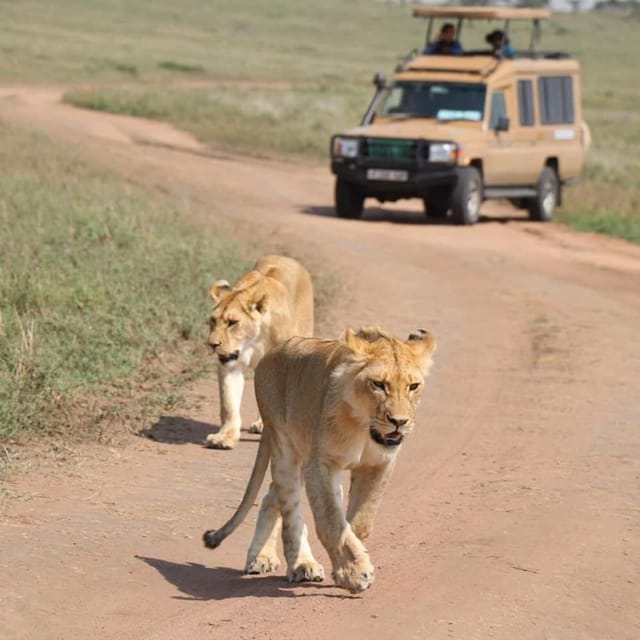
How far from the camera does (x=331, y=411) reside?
5305 millimetres

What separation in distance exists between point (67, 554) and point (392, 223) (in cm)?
1281

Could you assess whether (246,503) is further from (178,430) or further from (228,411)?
(178,430)

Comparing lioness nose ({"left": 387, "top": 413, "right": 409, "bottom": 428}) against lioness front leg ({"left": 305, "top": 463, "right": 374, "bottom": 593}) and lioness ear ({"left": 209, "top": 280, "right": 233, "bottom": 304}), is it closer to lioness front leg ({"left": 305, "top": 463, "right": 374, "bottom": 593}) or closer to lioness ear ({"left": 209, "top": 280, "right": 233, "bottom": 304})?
lioness front leg ({"left": 305, "top": 463, "right": 374, "bottom": 593})

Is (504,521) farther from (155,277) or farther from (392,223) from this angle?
(392,223)

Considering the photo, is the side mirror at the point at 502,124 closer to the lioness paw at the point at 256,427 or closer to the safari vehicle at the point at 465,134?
the safari vehicle at the point at 465,134

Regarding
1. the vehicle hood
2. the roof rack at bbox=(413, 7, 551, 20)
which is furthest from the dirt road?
the roof rack at bbox=(413, 7, 551, 20)

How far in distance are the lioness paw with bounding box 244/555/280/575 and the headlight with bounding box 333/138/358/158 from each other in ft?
41.0

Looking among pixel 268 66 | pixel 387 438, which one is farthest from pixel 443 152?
pixel 268 66

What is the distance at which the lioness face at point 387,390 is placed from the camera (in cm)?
512

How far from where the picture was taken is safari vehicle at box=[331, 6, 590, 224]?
1791cm

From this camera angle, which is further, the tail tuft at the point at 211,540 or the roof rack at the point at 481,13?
the roof rack at the point at 481,13

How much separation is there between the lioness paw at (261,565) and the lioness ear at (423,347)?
998mm

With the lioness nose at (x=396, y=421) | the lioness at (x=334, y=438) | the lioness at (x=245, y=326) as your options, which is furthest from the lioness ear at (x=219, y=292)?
the lioness nose at (x=396, y=421)

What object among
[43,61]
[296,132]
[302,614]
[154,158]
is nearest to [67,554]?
[302,614]
